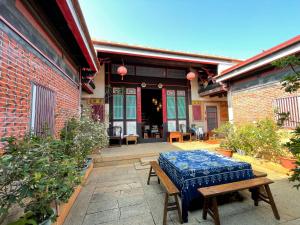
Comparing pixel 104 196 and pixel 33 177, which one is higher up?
pixel 33 177

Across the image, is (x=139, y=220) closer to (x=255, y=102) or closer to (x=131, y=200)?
(x=131, y=200)

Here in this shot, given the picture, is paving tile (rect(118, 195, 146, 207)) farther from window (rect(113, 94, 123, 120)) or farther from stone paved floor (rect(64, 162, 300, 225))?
window (rect(113, 94, 123, 120))

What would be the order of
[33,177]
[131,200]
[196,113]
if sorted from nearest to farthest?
1. [33,177]
2. [131,200]
3. [196,113]

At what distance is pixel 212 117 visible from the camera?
8305 millimetres

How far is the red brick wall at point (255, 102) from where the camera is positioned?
436cm

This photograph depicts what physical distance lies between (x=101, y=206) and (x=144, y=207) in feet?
2.44

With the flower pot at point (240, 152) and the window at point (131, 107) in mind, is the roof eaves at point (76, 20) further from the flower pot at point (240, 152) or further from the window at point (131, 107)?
the flower pot at point (240, 152)

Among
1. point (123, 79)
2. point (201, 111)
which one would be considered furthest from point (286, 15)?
point (123, 79)

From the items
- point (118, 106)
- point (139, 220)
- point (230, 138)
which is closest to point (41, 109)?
point (139, 220)

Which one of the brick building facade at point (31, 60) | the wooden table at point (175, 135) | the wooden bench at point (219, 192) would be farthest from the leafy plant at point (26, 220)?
the wooden table at point (175, 135)

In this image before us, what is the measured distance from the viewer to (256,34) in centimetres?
731

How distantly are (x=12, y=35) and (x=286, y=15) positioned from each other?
27.7 ft

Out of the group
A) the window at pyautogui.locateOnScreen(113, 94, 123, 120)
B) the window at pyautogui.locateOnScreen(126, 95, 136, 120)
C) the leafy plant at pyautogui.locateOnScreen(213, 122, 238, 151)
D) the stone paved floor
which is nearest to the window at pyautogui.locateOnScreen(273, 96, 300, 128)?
the leafy plant at pyautogui.locateOnScreen(213, 122, 238, 151)

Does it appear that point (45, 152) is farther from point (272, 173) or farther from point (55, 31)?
point (272, 173)
